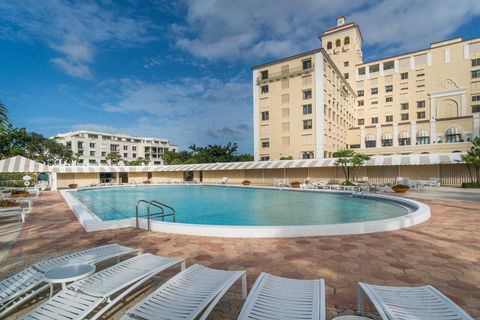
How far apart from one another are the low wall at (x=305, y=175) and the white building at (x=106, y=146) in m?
46.6

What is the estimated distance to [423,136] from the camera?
40594 millimetres

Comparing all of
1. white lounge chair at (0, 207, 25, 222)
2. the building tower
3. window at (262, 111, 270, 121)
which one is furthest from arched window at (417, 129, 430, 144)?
white lounge chair at (0, 207, 25, 222)

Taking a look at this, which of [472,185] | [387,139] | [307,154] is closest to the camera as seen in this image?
[472,185]

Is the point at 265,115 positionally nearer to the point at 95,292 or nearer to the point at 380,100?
the point at 380,100

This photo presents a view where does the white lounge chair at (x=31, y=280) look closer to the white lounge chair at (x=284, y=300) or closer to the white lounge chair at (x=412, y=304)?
the white lounge chair at (x=284, y=300)

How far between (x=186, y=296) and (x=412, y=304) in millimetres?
2482

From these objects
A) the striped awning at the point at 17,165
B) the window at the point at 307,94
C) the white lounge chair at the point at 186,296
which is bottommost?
the white lounge chair at the point at 186,296

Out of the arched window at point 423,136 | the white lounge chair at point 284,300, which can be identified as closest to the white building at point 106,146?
the arched window at point 423,136

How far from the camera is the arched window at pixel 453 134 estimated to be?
122 feet

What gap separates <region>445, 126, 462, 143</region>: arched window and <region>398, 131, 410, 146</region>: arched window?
16.6ft

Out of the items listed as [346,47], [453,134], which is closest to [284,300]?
[453,134]

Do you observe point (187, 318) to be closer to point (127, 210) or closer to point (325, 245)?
point (325, 245)

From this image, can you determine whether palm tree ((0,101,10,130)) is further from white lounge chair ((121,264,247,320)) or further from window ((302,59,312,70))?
window ((302,59,312,70))

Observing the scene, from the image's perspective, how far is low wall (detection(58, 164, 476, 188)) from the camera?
2344 centimetres
